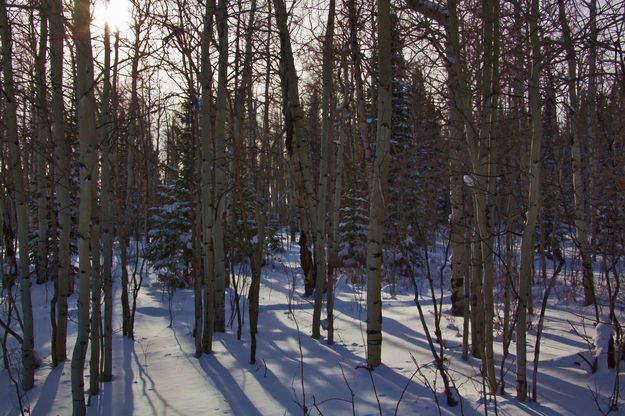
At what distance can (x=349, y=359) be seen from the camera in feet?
18.3

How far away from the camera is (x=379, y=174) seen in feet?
15.8

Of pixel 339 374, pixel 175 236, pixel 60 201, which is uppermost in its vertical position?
pixel 60 201

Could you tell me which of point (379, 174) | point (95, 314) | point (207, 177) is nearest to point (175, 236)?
point (207, 177)

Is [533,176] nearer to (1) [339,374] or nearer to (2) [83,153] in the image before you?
(1) [339,374]

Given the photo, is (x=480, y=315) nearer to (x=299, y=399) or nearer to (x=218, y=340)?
(x=299, y=399)

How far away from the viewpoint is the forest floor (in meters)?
4.12

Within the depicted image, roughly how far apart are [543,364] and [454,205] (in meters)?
2.35

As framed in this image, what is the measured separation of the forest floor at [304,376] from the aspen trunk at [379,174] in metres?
0.53

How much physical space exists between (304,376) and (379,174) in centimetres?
225

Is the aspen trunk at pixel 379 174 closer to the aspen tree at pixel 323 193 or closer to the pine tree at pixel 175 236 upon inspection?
the aspen tree at pixel 323 193

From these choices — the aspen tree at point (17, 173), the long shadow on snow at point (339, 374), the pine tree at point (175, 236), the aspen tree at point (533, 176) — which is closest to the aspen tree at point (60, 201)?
the aspen tree at point (17, 173)

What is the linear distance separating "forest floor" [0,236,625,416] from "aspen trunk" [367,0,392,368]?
1.75 ft

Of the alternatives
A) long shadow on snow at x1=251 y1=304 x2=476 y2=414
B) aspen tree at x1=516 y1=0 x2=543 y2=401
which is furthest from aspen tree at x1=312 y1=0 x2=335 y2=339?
aspen tree at x1=516 y1=0 x2=543 y2=401

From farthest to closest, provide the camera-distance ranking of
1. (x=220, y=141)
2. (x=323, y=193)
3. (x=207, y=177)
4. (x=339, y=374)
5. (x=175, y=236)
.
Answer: (x=175, y=236) → (x=323, y=193) → (x=220, y=141) → (x=207, y=177) → (x=339, y=374)
